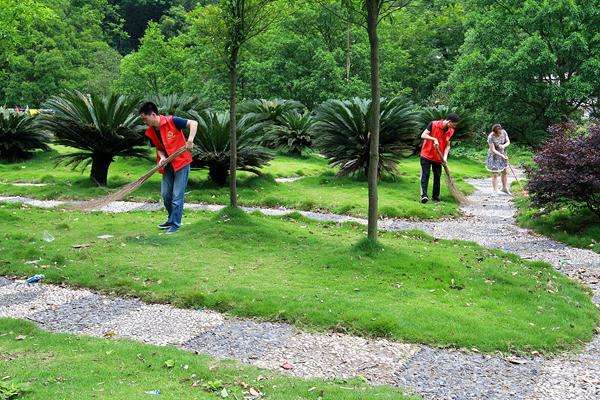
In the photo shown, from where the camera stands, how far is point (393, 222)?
34.8 feet

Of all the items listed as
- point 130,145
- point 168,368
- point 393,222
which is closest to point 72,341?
point 168,368

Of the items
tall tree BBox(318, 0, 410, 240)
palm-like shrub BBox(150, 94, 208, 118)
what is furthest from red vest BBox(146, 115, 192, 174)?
palm-like shrub BBox(150, 94, 208, 118)

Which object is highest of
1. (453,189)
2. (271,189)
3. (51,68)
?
(51,68)

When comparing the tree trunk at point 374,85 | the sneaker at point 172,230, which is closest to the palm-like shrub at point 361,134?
the sneaker at point 172,230

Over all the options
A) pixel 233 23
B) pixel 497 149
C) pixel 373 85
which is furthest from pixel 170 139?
pixel 497 149

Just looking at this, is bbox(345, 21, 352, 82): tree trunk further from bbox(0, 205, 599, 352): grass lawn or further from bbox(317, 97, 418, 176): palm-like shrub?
bbox(0, 205, 599, 352): grass lawn

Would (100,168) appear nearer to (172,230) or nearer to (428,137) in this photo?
(172,230)

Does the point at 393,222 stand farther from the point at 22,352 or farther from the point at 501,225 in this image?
the point at 22,352

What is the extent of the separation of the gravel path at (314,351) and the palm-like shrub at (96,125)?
248 inches

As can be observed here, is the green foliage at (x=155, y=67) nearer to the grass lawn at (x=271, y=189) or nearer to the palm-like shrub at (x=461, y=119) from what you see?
the grass lawn at (x=271, y=189)

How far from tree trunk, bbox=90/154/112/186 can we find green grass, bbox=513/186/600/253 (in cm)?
831

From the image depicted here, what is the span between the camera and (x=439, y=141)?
39.4 feet

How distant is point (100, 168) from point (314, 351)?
955cm

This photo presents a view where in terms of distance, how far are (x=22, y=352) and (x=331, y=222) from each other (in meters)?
5.98
